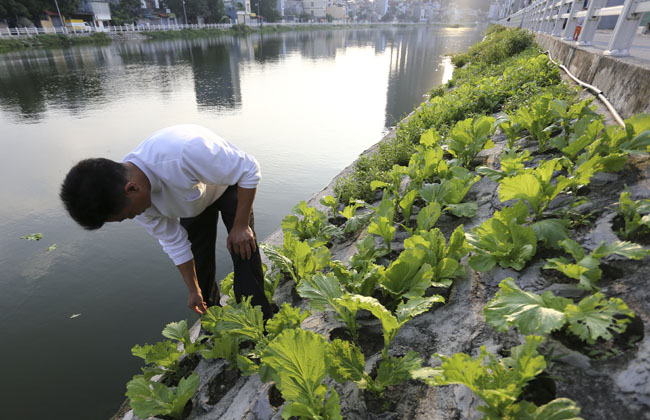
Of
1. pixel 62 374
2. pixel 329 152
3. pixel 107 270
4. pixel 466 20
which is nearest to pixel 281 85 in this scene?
pixel 329 152

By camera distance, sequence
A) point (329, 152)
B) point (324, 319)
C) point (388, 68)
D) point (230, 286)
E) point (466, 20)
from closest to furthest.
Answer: point (324, 319)
point (230, 286)
point (329, 152)
point (388, 68)
point (466, 20)

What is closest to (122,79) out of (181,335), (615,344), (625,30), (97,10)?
(181,335)

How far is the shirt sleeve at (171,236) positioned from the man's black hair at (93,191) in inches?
20.8

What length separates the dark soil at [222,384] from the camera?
2.46 m

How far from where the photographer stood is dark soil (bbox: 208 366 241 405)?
246 centimetres

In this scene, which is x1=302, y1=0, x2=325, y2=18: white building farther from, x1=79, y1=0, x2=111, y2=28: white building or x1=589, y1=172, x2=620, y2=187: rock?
x1=589, y1=172, x2=620, y2=187: rock

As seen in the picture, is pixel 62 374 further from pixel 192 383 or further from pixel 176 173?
pixel 176 173

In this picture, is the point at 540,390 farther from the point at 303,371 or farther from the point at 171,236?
the point at 171,236

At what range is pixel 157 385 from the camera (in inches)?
90.7

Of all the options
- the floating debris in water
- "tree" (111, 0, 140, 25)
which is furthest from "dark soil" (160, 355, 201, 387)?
"tree" (111, 0, 140, 25)

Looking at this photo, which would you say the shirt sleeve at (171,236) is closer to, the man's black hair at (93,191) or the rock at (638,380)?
the man's black hair at (93,191)

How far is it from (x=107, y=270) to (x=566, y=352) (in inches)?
227

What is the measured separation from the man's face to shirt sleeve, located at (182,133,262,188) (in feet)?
0.94

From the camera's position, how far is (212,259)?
9.97ft
